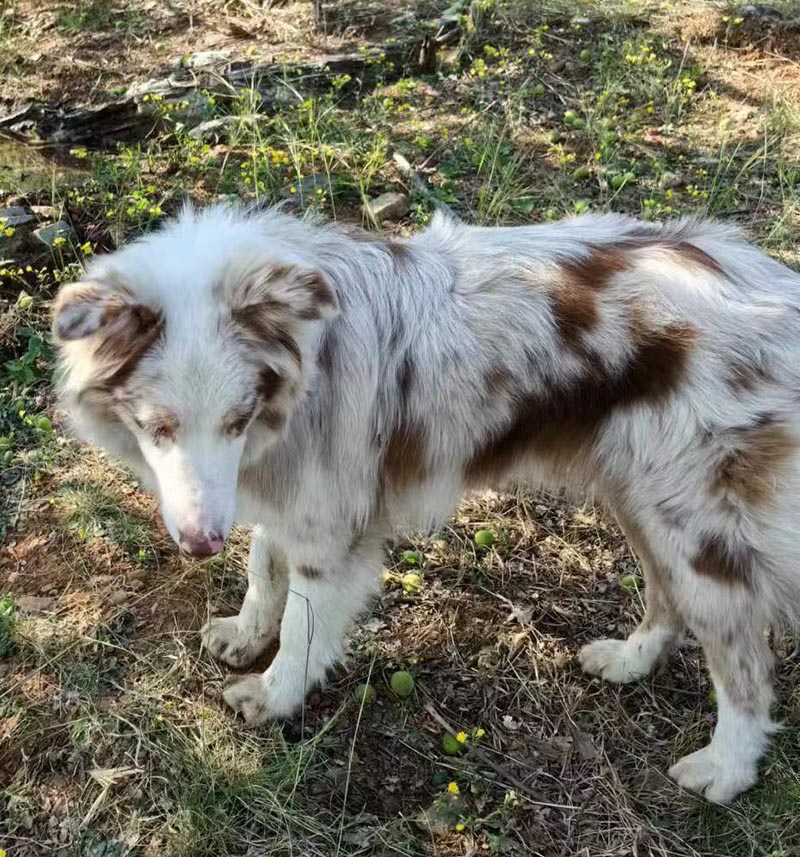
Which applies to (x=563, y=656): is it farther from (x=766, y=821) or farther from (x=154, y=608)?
(x=154, y=608)

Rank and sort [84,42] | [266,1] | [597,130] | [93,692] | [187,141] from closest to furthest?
[93,692] < [187,141] < [597,130] < [84,42] < [266,1]

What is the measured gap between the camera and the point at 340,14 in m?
6.15

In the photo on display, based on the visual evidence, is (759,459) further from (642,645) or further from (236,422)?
(236,422)

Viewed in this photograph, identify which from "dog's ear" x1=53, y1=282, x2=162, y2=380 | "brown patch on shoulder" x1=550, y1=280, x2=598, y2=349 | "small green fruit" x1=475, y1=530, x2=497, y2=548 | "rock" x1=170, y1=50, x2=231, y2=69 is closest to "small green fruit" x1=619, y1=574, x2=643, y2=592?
"small green fruit" x1=475, y1=530, x2=497, y2=548

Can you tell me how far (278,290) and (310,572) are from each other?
989 mm

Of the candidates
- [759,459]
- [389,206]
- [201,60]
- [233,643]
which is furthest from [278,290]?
[201,60]

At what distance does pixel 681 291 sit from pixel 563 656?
1538 millimetres

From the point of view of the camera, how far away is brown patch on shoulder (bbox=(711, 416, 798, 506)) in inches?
96.4

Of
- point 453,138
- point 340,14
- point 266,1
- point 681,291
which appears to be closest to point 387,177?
point 453,138

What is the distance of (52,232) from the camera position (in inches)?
171

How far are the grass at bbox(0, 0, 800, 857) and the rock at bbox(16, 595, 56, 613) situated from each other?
Answer: 0.04ft

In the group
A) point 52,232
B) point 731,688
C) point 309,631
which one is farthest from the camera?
point 52,232

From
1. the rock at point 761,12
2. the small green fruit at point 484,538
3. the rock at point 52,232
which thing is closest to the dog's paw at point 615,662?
the small green fruit at point 484,538

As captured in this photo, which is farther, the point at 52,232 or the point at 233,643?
the point at 52,232
